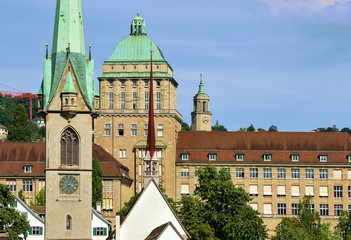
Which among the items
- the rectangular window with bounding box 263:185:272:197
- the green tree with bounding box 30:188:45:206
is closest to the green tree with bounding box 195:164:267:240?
the green tree with bounding box 30:188:45:206

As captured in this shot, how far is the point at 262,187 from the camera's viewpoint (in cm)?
17512

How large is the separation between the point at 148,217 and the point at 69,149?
16691 millimetres

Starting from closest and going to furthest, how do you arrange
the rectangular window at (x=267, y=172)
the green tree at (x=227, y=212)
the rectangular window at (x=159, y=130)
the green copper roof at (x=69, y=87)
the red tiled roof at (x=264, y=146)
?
Result: the green copper roof at (x=69, y=87) → the green tree at (x=227, y=212) → the rectangular window at (x=159, y=130) → the rectangular window at (x=267, y=172) → the red tiled roof at (x=264, y=146)

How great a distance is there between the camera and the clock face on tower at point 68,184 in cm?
8938

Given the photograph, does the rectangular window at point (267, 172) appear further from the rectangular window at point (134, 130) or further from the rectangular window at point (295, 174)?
the rectangular window at point (134, 130)

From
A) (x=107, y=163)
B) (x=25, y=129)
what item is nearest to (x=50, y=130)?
(x=107, y=163)

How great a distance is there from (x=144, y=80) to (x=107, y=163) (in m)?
15.8

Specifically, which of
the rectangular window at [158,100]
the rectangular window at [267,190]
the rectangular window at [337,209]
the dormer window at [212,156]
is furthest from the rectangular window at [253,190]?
the rectangular window at [158,100]

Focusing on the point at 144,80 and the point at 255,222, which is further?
the point at 144,80

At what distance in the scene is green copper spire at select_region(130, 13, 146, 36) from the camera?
179125 millimetres

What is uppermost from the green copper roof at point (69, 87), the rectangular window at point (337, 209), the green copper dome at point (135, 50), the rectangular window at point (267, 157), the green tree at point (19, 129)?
the green copper dome at point (135, 50)

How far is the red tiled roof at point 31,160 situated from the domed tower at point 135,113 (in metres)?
2.84

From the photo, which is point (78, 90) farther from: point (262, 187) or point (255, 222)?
point (262, 187)

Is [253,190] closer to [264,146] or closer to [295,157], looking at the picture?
[264,146]
